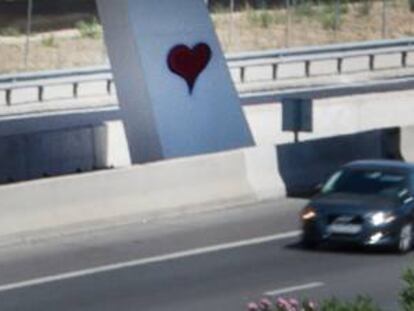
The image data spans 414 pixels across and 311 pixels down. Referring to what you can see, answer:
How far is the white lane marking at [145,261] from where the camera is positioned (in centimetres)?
2411

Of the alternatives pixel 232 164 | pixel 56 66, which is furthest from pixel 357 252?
pixel 56 66

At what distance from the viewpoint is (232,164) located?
3145 cm

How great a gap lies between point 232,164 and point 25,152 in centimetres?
513

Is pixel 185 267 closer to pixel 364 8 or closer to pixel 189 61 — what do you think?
pixel 189 61

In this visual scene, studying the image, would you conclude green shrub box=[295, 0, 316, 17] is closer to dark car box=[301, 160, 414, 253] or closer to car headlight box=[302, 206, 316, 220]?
dark car box=[301, 160, 414, 253]

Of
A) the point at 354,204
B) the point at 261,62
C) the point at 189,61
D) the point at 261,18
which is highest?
the point at 189,61

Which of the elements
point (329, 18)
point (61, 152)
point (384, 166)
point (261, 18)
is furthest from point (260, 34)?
point (384, 166)

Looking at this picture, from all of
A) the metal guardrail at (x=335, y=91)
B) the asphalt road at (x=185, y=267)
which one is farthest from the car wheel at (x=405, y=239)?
the metal guardrail at (x=335, y=91)

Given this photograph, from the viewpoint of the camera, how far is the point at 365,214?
1030 inches

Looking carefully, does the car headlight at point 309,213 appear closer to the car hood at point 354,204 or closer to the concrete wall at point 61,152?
the car hood at point 354,204

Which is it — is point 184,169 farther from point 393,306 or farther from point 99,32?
point 99,32

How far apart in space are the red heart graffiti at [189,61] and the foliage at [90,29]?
26.0 meters

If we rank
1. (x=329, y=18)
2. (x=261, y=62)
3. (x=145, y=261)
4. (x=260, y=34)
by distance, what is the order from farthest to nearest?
(x=329, y=18)
(x=260, y=34)
(x=261, y=62)
(x=145, y=261)

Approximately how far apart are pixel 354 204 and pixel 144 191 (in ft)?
14.3
